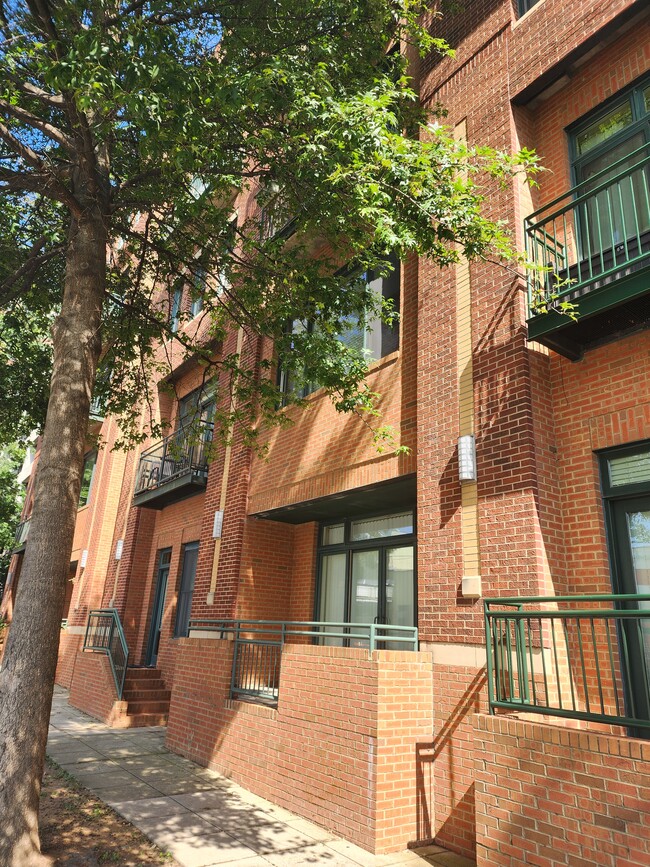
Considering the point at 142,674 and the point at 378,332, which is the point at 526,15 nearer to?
the point at 378,332

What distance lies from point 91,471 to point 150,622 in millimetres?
8380

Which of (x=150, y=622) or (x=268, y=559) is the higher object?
(x=268, y=559)

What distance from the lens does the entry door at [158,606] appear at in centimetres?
1478

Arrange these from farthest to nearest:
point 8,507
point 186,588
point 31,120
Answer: point 8,507, point 186,588, point 31,120

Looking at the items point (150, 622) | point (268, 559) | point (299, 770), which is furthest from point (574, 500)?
point (150, 622)

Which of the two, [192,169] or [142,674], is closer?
[192,169]

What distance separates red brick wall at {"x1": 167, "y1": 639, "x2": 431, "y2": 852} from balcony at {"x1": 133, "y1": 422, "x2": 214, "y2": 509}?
5420 millimetres

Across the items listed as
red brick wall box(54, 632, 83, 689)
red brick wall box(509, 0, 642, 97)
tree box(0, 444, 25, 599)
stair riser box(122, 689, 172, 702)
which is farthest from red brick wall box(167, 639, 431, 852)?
tree box(0, 444, 25, 599)

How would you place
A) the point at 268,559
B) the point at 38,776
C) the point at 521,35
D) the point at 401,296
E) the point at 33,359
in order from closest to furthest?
the point at 38,776
the point at 521,35
the point at 401,296
the point at 268,559
the point at 33,359

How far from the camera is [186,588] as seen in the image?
13.9 m

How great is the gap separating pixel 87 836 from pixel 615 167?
27.0ft

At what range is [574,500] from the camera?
6.01 metres

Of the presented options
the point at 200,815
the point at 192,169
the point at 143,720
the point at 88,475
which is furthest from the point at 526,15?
the point at 88,475

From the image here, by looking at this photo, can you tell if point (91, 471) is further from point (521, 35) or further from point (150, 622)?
point (521, 35)
